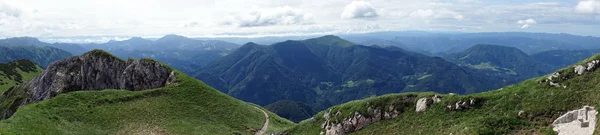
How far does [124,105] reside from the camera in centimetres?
8438

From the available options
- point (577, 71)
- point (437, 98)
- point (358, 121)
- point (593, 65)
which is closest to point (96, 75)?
point (358, 121)

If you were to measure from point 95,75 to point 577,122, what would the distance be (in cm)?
14188

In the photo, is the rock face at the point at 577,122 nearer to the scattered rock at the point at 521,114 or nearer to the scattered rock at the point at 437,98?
the scattered rock at the point at 521,114

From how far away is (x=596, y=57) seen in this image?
48.6m

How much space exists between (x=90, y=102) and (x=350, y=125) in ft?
205

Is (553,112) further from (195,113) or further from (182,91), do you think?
(182,91)

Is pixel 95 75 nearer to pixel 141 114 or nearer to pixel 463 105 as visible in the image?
pixel 141 114

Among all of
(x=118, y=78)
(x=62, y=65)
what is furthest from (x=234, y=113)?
(x=62, y=65)

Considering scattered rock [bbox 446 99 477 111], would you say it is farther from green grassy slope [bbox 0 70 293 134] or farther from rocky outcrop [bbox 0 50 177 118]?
rocky outcrop [bbox 0 50 177 118]

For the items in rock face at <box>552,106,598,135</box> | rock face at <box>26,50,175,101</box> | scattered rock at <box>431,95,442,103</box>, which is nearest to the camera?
rock face at <box>552,106,598,135</box>

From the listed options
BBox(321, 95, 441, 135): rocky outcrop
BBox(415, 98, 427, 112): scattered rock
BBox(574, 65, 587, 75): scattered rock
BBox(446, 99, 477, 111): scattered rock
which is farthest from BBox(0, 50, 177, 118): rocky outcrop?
BBox(574, 65, 587, 75): scattered rock

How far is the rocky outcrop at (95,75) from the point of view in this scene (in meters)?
120

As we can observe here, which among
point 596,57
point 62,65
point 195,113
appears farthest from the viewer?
point 62,65

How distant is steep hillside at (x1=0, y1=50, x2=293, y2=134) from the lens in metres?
69.2
